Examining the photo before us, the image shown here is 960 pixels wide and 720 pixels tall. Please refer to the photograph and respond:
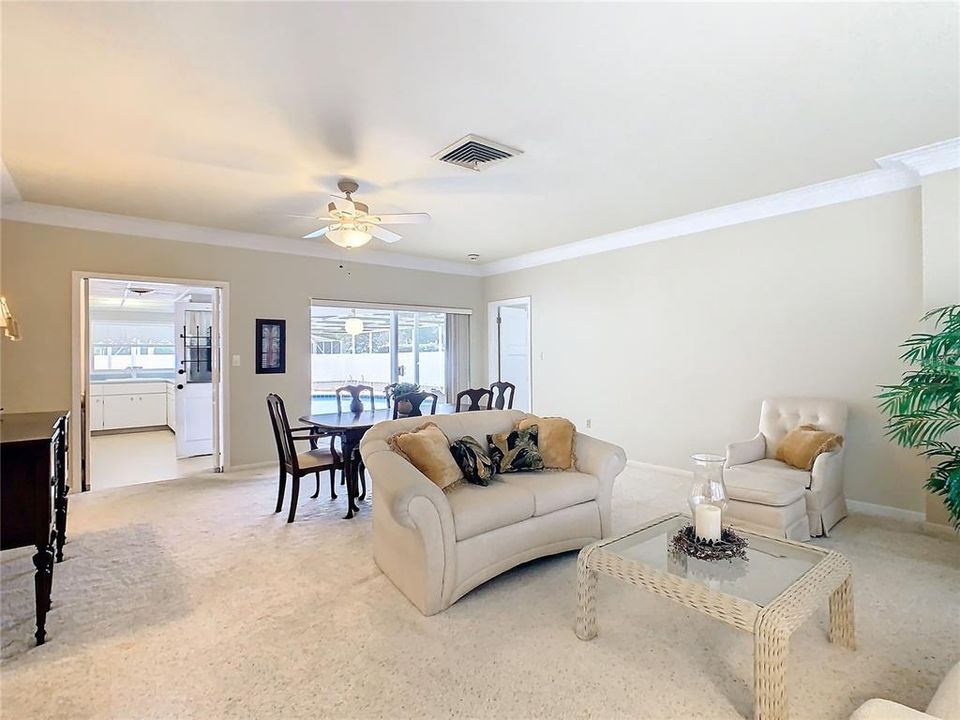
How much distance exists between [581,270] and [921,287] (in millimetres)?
3314

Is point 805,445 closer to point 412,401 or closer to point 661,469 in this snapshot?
point 661,469

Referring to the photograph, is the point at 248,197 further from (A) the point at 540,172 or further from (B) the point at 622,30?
(B) the point at 622,30

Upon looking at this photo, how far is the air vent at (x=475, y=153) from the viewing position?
3169 mm

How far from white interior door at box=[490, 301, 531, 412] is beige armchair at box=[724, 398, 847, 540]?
12.3ft

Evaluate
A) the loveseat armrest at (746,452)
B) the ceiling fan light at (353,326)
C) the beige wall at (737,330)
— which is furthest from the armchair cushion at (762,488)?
the ceiling fan light at (353,326)

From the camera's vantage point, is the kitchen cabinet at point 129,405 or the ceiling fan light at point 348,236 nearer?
the ceiling fan light at point 348,236

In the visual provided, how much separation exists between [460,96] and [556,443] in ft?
7.28

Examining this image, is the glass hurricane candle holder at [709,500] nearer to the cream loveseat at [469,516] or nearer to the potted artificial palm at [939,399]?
the cream loveseat at [469,516]

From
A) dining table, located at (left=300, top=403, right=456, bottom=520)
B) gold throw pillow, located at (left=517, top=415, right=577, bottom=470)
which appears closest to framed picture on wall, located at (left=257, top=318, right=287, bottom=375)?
dining table, located at (left=300, top=403, right=456, bottom=520)

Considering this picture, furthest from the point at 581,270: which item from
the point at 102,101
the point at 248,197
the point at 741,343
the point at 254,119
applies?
the point at 102,101

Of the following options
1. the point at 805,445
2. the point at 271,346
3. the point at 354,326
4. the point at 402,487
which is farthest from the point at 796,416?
the point at 354,326

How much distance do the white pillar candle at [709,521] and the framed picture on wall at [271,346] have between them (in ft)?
16.4

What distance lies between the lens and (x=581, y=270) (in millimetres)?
6230

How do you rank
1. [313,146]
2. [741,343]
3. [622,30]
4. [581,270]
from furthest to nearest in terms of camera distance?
[581,270] < [741,343] < [313,146] < [622,30]
